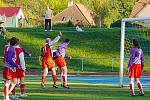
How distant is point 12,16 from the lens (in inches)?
4016

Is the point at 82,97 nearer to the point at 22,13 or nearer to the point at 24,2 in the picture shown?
the point at 22,13

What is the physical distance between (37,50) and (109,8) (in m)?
40.3

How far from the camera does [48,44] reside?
22594 millimetres

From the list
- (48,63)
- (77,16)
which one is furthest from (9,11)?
(48,63)

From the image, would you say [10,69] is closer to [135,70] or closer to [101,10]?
[135,70]

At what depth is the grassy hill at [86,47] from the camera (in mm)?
43156

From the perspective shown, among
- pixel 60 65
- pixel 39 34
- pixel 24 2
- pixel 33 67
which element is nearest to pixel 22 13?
pixel 24 2

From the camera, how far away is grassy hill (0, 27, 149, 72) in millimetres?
43156

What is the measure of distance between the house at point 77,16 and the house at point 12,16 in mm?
6698

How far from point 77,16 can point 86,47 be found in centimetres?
5521

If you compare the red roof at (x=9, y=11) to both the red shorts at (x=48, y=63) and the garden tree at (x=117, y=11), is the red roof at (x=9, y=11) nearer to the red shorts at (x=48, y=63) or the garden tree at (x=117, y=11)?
the garden tree at (x=117, y=11)

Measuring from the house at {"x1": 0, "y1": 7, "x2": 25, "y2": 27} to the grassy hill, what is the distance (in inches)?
1518

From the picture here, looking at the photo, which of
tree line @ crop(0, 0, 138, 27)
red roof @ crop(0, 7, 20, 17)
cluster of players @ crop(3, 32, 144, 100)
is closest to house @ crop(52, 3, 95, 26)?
tree line @ crop(0, 0, 138, 27)

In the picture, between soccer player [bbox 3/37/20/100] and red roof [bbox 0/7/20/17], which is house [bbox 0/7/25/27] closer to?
red roof [bbox 0/7/20/17]
